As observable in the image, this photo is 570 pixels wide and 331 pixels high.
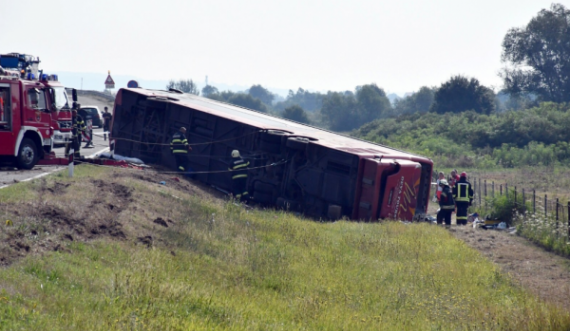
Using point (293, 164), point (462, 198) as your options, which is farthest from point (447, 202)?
point (293, 164)

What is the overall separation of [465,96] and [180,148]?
175ft

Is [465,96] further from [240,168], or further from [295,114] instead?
[240,168]

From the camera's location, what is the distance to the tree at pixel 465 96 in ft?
214

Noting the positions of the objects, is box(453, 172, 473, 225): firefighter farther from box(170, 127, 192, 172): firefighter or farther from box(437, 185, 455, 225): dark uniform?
box(170, 127, 192, 172): firefighter

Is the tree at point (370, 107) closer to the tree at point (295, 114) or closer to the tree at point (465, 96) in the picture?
the tree at point (295, 114)

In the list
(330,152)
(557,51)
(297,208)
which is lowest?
(297,208)

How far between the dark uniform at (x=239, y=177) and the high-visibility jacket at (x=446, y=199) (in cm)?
512

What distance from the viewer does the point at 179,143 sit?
17156mm

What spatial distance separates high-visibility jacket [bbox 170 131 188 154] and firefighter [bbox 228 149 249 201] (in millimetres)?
1497

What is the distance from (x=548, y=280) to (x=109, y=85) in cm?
2376

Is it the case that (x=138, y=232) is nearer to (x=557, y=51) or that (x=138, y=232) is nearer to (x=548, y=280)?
(x=548, y=280)

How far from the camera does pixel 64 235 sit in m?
7.99

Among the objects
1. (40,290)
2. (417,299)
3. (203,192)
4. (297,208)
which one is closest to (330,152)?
(297,208)

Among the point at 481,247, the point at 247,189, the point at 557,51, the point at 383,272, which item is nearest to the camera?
the point at 383,272
